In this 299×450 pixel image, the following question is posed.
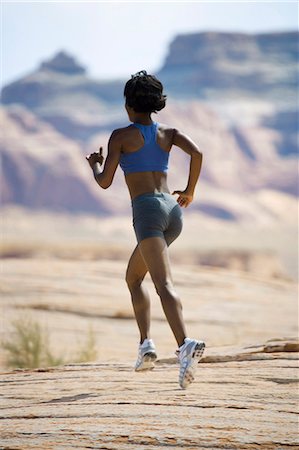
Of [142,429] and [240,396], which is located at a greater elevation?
[240,396]

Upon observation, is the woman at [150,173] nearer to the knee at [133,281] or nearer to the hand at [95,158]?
the hand at [95,158]

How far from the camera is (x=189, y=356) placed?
4.69 metres

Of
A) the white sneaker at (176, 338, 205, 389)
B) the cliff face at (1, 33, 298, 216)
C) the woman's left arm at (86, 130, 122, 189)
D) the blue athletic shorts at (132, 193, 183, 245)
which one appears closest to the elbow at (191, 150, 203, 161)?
the blue athletic shorts at (132, 193, 183, 245)

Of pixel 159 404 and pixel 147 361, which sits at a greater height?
pixel 147 361

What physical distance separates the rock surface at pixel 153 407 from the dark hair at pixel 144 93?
147cm

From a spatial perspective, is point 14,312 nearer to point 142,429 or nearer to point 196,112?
point 142,429

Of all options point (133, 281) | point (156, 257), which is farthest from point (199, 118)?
point (156, 257)

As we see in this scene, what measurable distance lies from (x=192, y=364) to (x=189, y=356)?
48mm

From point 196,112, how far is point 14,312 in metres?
79.9

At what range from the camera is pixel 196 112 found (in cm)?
9175

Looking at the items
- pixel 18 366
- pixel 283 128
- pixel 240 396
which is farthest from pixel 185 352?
pixel 283 128

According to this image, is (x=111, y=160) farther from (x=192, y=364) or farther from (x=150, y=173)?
(x=192, y=364)

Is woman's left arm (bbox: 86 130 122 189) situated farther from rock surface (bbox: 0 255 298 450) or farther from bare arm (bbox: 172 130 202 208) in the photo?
rock surface (bbox: 0 255 298 450)

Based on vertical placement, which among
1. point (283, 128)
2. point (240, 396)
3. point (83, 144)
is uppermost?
point (283, 128)
